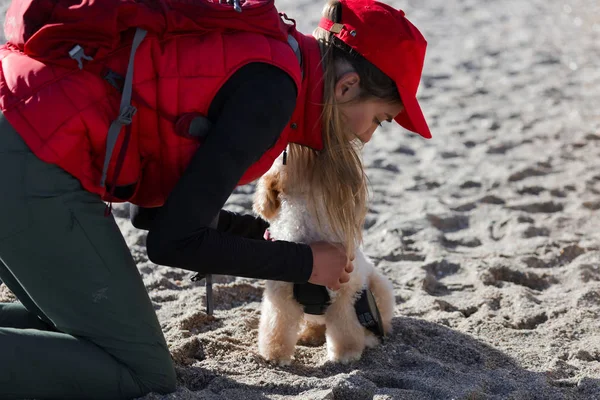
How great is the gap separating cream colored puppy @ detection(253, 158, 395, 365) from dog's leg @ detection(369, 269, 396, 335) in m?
0.16

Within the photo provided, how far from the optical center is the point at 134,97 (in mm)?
2209

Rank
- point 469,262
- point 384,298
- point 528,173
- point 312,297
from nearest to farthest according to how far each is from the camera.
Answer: point 312,297
point 384,298
point 469,262
point 528,173

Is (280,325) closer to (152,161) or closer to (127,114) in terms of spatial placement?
(152,161)

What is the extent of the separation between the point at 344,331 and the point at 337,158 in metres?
0.71

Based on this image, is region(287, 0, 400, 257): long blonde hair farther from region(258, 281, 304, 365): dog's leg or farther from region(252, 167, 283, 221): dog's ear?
region(258, 281, 304, 365): dog's leg

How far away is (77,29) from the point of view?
213cm

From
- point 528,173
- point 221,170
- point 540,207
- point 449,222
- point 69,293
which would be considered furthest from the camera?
point 528,173

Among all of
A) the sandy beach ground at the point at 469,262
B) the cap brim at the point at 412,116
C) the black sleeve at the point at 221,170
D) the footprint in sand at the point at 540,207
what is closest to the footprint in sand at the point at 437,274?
the sandy beach ground at the point at 469,262

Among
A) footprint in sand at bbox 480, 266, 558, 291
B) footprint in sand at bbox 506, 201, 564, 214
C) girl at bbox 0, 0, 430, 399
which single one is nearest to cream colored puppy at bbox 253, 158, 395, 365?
girl at bbox 0, 0, 430, 399

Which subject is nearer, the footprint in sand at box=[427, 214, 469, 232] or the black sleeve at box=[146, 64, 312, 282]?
the black sleeve at box=[146, 64, 312, 282]

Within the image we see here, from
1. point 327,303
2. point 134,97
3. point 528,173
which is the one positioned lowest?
point 528,173

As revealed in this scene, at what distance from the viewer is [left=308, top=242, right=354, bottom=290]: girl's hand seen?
248 cm

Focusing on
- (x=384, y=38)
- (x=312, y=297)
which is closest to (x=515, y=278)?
(x=312, y=297)

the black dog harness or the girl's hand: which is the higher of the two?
the girl's hand
